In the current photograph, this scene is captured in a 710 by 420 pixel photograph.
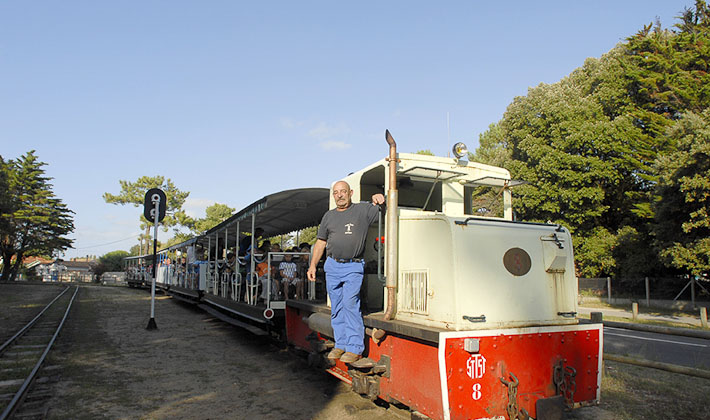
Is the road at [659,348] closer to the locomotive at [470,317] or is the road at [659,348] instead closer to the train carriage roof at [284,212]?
the locomotive at [470,317]

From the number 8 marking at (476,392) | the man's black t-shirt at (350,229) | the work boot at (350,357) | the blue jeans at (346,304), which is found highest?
the man's black t-shirt at (350,229)

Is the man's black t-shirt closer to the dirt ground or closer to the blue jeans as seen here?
the blue jeans

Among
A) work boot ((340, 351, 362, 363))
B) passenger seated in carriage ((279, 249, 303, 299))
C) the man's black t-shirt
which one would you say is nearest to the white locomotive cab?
the man's black t-shirt

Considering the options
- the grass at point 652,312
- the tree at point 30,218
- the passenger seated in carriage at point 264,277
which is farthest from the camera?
the tree at point 30,218

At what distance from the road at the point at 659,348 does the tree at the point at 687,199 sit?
583 centimetres

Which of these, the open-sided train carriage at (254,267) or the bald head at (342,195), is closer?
the bald head at (342,195)

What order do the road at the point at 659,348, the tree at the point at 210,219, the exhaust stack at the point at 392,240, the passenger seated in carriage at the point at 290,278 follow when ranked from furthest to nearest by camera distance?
the tree at the point at 210,219 → the passenger seated in carriage at the point at 290,278 → the road at the point at 659,348 → the exhaust stack at the point at 392,240

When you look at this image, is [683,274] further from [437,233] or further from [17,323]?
[17,323]

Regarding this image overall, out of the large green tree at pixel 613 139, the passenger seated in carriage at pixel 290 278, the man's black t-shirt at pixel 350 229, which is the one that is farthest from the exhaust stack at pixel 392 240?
the large green tree at pixel 613 139

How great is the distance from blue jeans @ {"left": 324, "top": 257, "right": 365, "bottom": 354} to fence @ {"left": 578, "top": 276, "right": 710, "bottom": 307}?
60.7 feet

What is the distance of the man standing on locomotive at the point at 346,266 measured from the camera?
4.57 metres

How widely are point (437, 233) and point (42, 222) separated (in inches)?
1835

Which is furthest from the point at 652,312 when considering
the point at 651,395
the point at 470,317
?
the point at 470,317

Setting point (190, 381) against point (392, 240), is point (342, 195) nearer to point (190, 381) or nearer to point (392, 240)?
point (392, 240)
